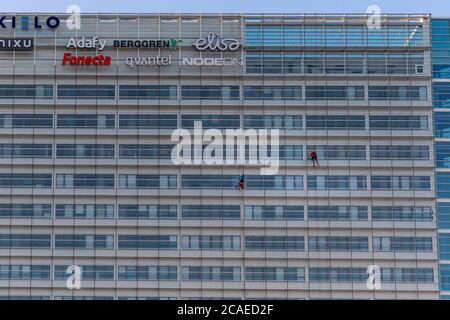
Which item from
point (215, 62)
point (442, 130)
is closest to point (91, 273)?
point (215, 62)

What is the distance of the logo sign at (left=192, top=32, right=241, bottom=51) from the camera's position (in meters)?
102

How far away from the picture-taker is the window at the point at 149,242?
100125 mm

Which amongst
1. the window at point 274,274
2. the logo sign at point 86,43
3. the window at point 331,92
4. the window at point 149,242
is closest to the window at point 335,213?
the window at point 274,274

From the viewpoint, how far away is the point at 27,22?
10338cm

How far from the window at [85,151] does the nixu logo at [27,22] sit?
14.7 m

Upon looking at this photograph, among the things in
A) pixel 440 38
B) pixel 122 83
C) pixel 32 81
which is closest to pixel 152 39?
pixel 122 83

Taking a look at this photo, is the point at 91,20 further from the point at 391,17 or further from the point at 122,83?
the point at 391,17

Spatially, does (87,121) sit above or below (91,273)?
above

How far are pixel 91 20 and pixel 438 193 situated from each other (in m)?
46.4

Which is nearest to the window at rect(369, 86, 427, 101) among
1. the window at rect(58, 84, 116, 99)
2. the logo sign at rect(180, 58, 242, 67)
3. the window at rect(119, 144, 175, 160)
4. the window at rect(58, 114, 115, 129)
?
the logo sign at rect(180, 58, 242, 67)

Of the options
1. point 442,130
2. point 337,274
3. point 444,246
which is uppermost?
point 442,130

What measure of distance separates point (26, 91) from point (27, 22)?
8.46 m

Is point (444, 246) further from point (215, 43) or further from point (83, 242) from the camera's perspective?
point (83, 242)

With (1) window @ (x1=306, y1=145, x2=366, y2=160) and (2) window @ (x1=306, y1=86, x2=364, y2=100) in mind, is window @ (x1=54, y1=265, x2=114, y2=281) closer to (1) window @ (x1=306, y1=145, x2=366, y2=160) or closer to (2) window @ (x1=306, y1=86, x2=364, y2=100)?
(1) window @ (x1=306, y1=145, x2=366, y2=160)
